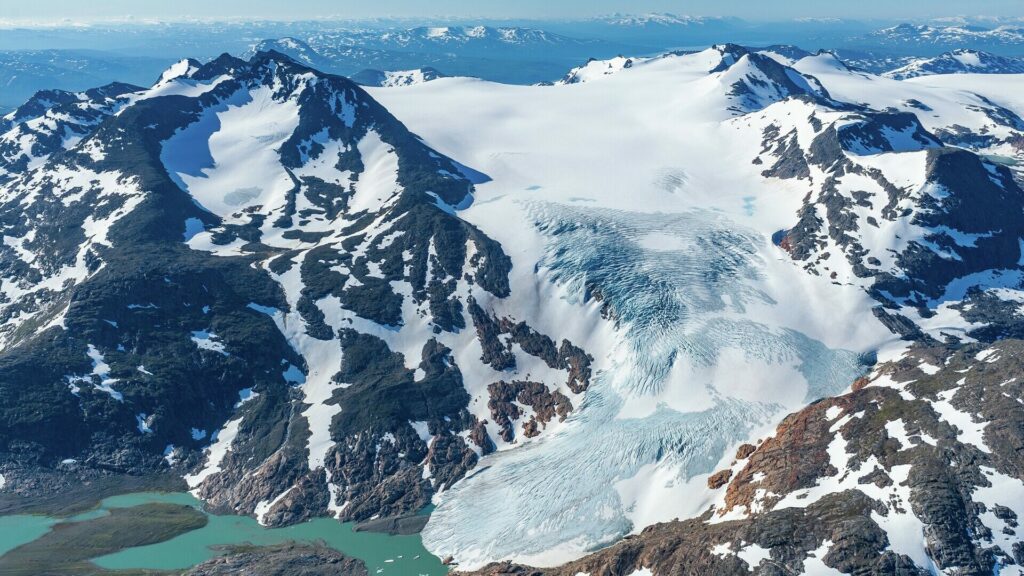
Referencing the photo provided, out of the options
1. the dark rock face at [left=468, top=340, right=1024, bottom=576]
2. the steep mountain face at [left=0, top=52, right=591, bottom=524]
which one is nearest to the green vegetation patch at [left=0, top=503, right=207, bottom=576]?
the steep mountain face at [left=0, top=52, right=591, bottom=524]

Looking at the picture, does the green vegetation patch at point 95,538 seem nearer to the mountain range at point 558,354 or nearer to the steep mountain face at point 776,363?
the mountain range at point 558,354

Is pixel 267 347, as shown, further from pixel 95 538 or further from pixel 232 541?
pixel 95 538

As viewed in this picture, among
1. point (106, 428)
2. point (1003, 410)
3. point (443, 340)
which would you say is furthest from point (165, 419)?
point (1003, 410)

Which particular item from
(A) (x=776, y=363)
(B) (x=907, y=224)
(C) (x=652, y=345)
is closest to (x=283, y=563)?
(C) (x=652, y=345)

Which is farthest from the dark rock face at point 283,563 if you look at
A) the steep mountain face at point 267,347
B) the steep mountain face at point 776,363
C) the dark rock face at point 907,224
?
the dark rock face at point 907,224

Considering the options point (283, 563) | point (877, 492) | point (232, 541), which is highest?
point (877, 492)

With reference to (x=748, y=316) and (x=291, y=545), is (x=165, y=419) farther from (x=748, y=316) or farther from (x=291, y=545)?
(x=748, y=316)

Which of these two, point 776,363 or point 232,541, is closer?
point 232,541
